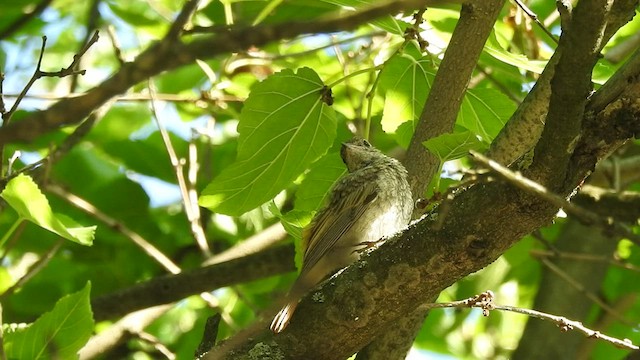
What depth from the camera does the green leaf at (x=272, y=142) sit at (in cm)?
326

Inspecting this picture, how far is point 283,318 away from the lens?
2.57m

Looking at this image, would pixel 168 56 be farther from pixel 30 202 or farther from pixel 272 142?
pixel 272 142

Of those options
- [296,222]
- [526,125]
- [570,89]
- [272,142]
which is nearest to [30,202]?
[272,142]

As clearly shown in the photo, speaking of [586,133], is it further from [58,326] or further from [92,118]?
[92,118]

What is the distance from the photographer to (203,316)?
4.82m

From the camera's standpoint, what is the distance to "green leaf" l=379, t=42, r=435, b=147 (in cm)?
341

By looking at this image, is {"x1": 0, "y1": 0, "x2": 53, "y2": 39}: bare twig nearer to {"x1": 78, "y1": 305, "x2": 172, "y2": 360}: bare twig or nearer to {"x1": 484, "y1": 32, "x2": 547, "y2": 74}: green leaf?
{"x1": 484, "y1": 32, "x2": 547, "y2": 74}: green leaf

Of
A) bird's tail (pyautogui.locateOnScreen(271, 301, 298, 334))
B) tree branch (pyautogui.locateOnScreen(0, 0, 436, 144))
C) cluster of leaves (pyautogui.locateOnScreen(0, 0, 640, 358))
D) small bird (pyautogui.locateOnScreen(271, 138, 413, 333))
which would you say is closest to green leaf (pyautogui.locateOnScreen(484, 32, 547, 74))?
cluster of leaves (pyautogui.locateOnScreen(0, 0, 640, 358))

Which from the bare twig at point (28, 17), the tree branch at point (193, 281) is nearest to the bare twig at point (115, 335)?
the tree branch at point (193, 281)

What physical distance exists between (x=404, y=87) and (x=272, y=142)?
0.57 metres

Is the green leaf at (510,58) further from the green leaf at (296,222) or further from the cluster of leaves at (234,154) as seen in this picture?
the green leaf at (296,222)

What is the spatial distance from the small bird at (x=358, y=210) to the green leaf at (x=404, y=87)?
0.67 feet

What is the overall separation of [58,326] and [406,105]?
1.52 meters

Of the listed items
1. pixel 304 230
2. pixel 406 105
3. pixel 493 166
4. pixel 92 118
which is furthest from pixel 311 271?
pixel 92 118
